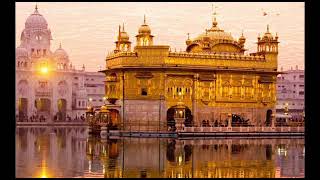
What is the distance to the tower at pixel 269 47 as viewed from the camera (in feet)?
141

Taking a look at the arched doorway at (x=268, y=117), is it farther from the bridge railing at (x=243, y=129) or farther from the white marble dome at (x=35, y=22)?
the white marble dome at (x=35, y=22)

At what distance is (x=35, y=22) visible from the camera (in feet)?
Result: 235

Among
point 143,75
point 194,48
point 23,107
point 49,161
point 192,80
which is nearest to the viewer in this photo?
point 49,161

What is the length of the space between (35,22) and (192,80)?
118ft

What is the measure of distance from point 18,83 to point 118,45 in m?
24.8

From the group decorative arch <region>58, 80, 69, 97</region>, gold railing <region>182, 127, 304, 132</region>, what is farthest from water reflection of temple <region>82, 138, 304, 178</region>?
decorative arch <region>58, 80, 69, 97</region>

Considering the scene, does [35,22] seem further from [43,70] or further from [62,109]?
[62,109]

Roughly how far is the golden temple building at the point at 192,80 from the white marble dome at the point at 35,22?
1167 inches

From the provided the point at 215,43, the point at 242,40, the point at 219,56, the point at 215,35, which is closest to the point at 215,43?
the point at 215,43

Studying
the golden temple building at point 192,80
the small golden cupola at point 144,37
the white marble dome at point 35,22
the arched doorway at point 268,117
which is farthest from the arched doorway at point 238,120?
the white marble dome at point 35,22
